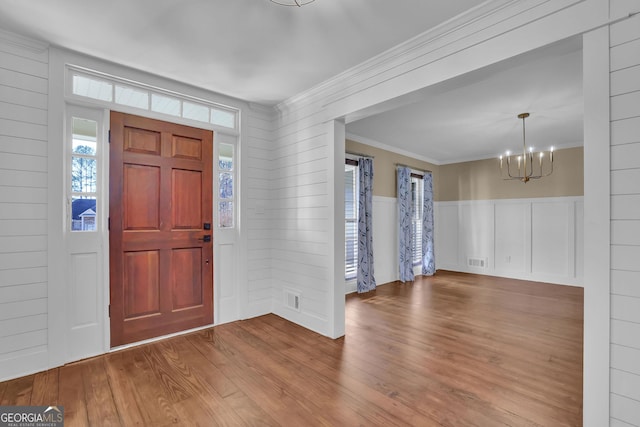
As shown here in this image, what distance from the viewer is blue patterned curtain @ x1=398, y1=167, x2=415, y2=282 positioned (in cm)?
603

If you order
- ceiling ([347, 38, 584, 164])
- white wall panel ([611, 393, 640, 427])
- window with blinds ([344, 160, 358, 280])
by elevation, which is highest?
ceiling ([347, 38, 584, 164])

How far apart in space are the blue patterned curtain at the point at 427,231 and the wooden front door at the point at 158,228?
4.94 metres

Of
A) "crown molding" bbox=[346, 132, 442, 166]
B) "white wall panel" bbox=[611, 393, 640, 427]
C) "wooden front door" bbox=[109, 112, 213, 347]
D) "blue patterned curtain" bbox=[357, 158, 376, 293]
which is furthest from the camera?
"crown molding" bbox=[346, 132, 442, 166]

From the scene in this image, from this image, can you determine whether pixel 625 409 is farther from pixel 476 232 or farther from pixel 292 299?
pixel 476 232

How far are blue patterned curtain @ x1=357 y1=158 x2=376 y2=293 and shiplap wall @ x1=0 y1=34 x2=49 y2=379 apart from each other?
398cm

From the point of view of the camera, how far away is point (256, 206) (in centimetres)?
390

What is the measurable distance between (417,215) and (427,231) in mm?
427

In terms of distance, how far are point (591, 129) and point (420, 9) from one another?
52.3 inches

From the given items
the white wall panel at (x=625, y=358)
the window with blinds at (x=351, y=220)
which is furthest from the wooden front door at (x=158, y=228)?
the white wall panel at (x=625, y=358)

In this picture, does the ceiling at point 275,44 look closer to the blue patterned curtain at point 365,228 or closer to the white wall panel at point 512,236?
the blue patterned curtain at point 365,228

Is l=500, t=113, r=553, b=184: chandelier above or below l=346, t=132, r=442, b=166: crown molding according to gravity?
below

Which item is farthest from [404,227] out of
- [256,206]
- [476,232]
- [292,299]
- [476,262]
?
[256,206]

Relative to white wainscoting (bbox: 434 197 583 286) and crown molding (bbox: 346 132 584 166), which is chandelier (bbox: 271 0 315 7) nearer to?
crown molding (bbox: 346 132 584 166)

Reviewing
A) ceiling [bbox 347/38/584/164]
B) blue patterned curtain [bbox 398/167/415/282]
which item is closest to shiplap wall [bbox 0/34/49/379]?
ceiling [bbox 347/38/584/164]
